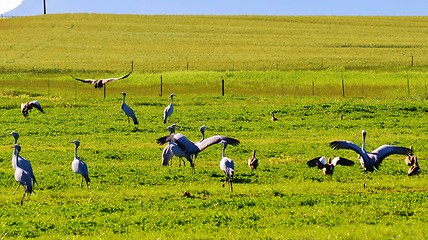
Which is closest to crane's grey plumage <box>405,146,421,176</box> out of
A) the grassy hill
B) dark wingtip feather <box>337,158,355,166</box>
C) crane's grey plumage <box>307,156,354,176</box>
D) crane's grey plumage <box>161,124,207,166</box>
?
crane's grey plumage <box>307,156,354,176</box>

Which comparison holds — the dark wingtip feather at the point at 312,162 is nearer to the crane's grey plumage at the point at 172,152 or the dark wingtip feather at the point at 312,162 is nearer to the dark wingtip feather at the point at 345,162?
the dark wingtip feather at the point at 345,162

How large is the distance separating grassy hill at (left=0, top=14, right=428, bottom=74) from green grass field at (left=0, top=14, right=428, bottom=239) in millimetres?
400

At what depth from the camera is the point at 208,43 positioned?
95.4m

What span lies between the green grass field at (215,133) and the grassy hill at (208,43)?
400 mm

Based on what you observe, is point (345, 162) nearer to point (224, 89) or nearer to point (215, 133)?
point (215, 133)

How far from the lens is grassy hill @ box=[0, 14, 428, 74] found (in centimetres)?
7650

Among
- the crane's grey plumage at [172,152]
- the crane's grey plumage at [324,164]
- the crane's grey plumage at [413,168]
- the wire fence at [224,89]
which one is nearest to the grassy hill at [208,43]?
the wire fence at [224,89]

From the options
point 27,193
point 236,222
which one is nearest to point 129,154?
point 27,193

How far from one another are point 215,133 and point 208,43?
63.7 m

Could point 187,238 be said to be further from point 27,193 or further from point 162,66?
point 162,66

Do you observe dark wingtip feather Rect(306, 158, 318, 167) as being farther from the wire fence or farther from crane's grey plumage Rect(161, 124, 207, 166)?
the wire fence

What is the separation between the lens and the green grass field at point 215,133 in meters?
16.3

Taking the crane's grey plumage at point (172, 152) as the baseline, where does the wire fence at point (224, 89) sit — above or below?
above

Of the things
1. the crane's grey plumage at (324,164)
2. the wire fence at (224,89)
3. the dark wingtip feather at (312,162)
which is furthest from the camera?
the wire fence at (224,89)
